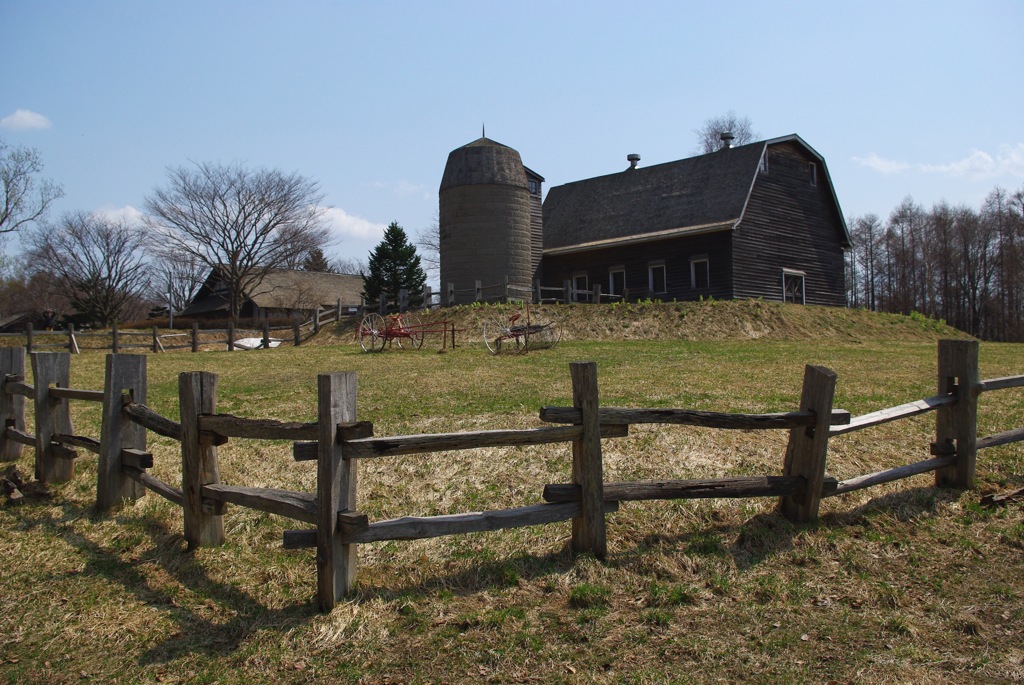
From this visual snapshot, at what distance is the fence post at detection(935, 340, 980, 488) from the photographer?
780 cm

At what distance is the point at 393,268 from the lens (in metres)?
48.5

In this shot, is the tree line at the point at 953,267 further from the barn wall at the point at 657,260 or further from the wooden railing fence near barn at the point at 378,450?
the wooden railing fence near barn at the point at 378,450

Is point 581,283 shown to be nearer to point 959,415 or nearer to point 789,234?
point 789,234

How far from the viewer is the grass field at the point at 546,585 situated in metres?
4.88

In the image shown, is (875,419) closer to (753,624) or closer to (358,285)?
(753,624)

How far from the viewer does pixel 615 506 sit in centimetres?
636

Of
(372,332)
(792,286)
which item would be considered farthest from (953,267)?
(372,332)

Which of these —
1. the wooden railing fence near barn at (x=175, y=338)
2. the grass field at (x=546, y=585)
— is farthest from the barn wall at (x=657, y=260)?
the grass field at (x=546, y=585)

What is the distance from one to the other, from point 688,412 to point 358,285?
6080 centimetres

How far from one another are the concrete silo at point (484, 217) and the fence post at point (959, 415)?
2632cm

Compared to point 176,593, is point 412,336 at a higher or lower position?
higher

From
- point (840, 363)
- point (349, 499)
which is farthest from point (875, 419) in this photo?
point (840, 363)

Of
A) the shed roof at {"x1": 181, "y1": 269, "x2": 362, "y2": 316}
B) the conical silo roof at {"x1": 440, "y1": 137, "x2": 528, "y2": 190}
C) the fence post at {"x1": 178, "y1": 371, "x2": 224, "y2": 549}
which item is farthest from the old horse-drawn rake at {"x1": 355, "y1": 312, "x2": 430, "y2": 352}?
the shed roof at {"x1": 181, "y1": 269, "x2": 362, "y2": 316}

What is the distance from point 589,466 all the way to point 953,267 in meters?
64.2
